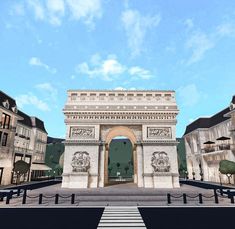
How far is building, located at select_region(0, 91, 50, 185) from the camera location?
26984 mm

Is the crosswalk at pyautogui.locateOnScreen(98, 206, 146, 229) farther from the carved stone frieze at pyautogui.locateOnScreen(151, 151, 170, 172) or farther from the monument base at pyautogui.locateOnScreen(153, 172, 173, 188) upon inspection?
the carved stone frieze at pyautogui.locateOnScreen(151, 151, 170, 172)

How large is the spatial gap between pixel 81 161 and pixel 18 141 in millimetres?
18326

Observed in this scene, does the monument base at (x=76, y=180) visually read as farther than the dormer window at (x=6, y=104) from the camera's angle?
No

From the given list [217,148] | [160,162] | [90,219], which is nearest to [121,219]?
[90,219]

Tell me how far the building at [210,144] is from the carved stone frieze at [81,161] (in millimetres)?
21837

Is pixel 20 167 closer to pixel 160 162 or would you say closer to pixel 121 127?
pixel 121 127

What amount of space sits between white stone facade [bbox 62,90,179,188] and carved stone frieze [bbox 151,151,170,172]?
35cm

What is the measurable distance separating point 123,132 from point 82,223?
17.9 metres

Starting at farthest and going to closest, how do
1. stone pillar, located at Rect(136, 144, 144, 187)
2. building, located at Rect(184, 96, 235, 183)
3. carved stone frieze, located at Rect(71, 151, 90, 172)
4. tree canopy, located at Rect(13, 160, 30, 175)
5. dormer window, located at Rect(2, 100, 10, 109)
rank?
1. building, located at Rect(184, 96, 235, 183)
2. dormer window, located at Rect(2, 100, 10, 109)
3. tree canopy, located at Rect(13, 160, 30, 175)
4. stone pillar, located at Rect(136, 144, 144, 187)
5. carved stone frieze, located at Rect(71, 151, 90, 172)

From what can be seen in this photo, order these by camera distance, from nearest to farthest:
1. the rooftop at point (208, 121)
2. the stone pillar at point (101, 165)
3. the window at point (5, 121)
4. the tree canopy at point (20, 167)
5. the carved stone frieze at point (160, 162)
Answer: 1. the carved stone frieze at point (160, 162)
2. the stone pillar at point (101, 165)
3. the tree canopy at point (20, 167)
4. the window at point (5, 121)
5. the rooftop at point (208, 121)

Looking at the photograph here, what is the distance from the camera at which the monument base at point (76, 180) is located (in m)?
19.7

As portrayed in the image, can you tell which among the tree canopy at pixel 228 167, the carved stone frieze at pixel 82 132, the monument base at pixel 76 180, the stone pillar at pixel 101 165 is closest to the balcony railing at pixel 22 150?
the carved stone frieze at pixel 82 132

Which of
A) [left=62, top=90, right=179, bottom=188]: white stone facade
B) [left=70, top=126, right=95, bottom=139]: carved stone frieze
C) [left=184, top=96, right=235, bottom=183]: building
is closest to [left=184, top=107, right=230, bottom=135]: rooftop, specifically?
[left=184, top=96, right=235, bottom=183]: building

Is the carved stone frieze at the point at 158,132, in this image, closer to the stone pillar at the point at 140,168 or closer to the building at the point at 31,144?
the stone pillar at the point at 140,168
